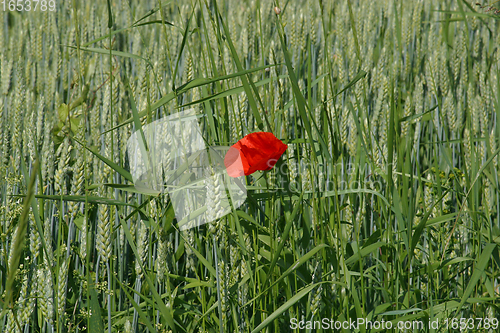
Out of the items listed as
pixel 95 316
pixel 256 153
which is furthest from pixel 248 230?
pixel 95 316

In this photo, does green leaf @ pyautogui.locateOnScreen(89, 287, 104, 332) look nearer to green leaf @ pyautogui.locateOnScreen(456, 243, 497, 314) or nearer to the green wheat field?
the green wheat field

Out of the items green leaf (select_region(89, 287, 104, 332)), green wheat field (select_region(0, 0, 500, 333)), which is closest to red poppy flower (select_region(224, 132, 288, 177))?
green wheat field (select_region(0, 0, 500, 333))

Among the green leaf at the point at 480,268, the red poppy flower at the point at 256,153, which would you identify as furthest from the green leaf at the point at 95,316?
the green leaf at the point at 480,268

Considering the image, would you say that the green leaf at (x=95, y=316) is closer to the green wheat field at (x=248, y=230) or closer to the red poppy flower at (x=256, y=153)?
the green wheat field at (x=248, y=230)

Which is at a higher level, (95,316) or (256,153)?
(256,153)

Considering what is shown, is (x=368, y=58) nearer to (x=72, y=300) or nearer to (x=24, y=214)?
(x=72, y=300)

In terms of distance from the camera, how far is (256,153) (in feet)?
1.89

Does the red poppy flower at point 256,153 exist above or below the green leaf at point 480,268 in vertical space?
above

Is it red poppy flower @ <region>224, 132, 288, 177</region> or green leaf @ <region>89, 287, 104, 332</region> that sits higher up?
red poppy flower @ <region>224, 132, 288, 177</region>

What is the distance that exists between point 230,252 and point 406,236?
0.90 ft

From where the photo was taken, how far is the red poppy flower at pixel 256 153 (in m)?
0.57

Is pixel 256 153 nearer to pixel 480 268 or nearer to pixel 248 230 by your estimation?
pixel 248 230

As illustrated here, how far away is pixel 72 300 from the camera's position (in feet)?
2.33

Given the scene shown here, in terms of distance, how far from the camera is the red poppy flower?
57 cm
